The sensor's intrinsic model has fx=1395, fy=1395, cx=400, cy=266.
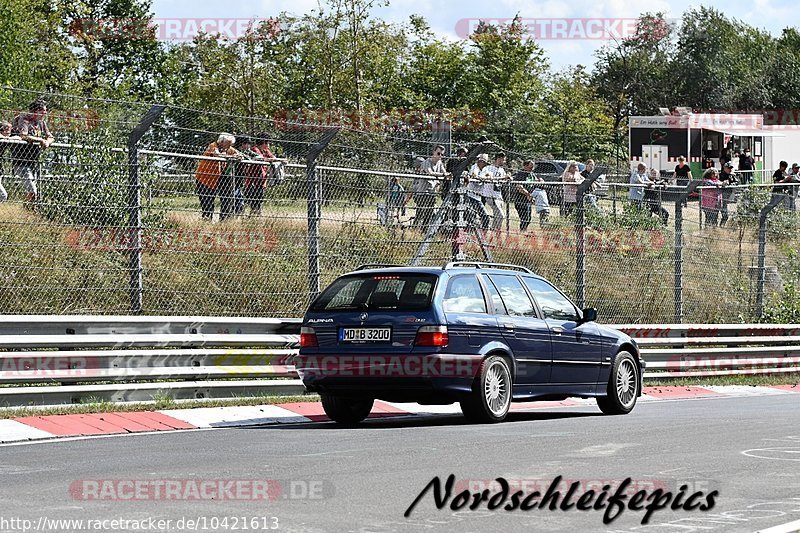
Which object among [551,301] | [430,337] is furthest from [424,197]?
[430,337]

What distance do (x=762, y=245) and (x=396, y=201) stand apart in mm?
8955

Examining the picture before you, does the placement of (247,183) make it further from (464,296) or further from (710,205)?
(710,205)

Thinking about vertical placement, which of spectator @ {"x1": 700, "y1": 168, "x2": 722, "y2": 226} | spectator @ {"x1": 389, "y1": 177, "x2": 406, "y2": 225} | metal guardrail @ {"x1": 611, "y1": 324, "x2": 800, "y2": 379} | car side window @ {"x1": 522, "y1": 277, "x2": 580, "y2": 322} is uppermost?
spectator @ {"x1": 389, "y1": 177, "x2": 406, "y2": 225}

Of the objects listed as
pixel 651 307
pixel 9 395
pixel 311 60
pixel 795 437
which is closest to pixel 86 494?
pixel 9 395

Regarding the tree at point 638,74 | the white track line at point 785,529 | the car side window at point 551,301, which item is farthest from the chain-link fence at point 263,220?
the tree at point 638,74

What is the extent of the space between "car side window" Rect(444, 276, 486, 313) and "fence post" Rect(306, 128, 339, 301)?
323 centimetres

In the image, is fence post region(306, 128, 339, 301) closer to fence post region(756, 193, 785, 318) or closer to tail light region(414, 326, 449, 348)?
tail light region(414, 326, 449, 348)

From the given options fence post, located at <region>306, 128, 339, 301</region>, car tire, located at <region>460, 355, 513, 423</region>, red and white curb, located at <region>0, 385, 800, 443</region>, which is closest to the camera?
red and white curb, located at <region>0, 385, 800, 443</region>

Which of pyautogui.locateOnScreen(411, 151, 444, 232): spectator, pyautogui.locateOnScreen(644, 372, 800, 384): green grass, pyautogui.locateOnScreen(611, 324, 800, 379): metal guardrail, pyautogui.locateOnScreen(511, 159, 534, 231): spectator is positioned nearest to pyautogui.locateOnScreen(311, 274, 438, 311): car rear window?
pyautogui.locateOnScreen(411, 151, 444, 232): spectator

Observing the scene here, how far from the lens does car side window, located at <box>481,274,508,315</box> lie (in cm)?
1367

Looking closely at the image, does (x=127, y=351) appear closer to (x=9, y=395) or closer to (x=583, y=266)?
(x=9, y=395)

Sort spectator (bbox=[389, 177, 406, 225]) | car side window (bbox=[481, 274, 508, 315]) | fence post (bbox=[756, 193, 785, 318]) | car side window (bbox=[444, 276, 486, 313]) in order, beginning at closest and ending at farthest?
car side window (bbox=[444, 276, 486, 313])
car side window (bbox=[481, 274, 508, 315])
spectator (bbox=[389, 177, 406, 225])
fence post (bbox=[756, 193, 785, 318])

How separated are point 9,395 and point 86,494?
4649 mm

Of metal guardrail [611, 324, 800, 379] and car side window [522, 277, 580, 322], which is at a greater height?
car side window [522, 277, 580, 322]
